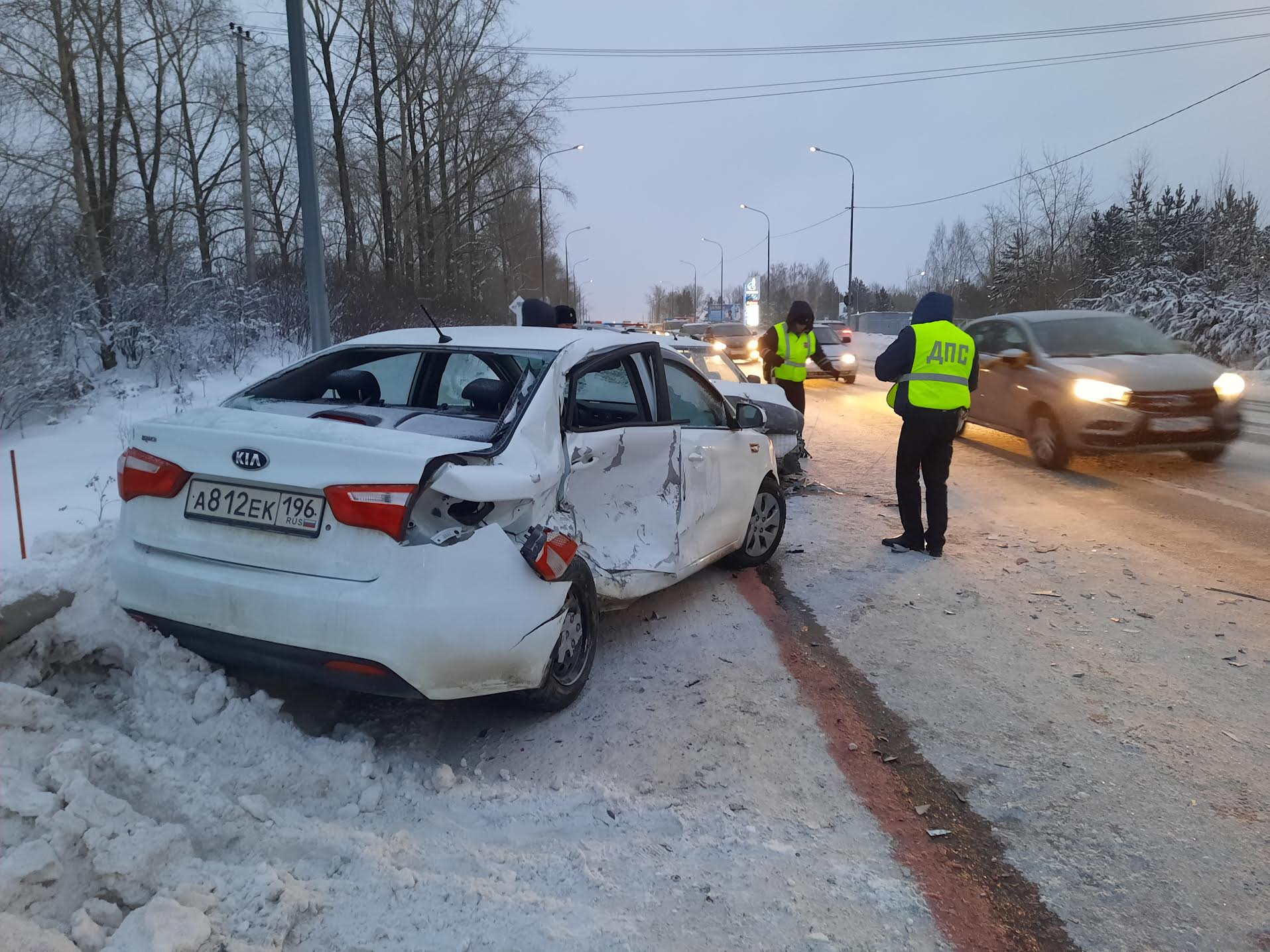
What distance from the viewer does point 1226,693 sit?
3875 mm

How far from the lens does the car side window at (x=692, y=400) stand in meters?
5.04

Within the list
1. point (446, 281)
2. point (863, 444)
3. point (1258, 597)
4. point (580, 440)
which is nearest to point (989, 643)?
point (1258, 597)

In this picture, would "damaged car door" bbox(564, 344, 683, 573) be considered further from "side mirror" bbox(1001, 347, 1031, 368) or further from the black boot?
"side mirror" bbox(1001, 347, 1031, 368)

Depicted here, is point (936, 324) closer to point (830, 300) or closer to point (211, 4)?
point (211, 4)

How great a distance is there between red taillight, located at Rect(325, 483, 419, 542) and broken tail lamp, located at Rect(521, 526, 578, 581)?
1.67 feet

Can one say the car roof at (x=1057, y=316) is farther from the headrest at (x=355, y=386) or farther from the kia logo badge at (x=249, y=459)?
the kia logo badge at (x=249, y=459)

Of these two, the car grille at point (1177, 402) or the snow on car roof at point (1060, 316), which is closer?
the car grille at point (1177, 402)

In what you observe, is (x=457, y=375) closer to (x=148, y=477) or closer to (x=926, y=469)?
(x=148, y=477)

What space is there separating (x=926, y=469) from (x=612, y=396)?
9.18 ft

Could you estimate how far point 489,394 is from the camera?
13.0 ft

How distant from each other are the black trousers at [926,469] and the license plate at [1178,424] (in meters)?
3.59

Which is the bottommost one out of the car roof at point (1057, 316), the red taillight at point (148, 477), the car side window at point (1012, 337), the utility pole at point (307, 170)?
the red taillight at point (148, 477)

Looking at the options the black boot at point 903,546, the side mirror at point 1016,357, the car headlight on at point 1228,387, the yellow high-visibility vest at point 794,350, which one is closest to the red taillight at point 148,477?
the black boot at point 903,546

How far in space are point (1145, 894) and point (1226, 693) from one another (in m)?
1.80
